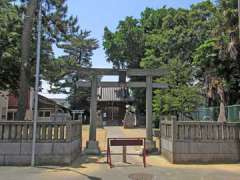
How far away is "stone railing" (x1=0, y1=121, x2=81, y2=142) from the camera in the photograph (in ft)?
40.0

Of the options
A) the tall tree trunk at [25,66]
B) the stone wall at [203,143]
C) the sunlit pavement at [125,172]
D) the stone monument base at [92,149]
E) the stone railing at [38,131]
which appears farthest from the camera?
the stone monument base at [92,149]

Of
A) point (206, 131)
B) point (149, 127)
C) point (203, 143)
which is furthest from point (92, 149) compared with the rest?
point (206, 131)

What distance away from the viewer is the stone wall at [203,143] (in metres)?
13.0

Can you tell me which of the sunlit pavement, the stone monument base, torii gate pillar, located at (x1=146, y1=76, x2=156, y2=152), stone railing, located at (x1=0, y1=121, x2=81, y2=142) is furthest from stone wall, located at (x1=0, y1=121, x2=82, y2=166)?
torii gate pillar, located at (x1=146, y1=76, x2=156, y2=152)

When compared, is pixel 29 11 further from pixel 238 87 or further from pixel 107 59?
pixel 107 59

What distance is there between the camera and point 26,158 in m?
12.1

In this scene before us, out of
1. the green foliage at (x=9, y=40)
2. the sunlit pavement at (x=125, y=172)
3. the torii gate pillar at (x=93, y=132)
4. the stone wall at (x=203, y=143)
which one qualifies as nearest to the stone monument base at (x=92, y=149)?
the torii gate pillar at (x=93, y=132)

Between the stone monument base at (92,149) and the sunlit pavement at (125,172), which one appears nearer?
the sunlit pavement at (125,172)

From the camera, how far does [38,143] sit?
1227 cm

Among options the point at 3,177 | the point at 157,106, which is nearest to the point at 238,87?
the point at 157,106

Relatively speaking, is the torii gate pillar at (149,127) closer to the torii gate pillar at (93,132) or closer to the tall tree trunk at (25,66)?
the torii gate pillar at (93,132)

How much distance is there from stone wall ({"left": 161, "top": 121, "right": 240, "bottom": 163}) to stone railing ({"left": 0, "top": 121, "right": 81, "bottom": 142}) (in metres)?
4.18

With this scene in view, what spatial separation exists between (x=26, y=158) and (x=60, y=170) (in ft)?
5.73

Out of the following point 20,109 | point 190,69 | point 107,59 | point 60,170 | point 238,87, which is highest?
point 107,59
